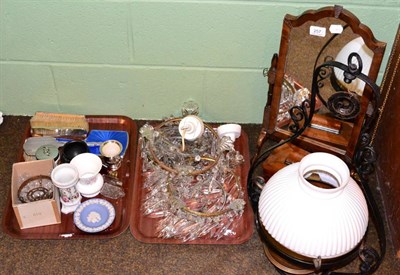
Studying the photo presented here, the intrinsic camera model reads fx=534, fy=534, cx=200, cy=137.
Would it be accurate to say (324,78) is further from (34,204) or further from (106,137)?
(34,204)

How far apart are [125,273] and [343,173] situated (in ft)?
2.05

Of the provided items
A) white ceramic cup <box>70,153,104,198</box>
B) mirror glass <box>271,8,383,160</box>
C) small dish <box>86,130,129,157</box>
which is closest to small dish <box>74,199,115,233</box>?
white ceramic cup <box>70,153,104,198</box>

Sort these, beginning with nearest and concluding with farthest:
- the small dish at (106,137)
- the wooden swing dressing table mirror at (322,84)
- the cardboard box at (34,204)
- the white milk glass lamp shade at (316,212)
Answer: the white milk glass lamp shade at (316,212), the wooden swing dressing table mirror at (322,84), the cardboard box at (34,204), the small dish at (106,137)

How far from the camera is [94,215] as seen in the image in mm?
1521

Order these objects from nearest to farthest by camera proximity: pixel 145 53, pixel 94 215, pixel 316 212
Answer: pixel 316 212, pixel 94 215, pixel 145 53

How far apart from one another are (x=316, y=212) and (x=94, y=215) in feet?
2.10

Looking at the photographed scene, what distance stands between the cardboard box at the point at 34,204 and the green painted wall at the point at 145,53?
342 mm

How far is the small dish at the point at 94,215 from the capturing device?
1490 millimetres

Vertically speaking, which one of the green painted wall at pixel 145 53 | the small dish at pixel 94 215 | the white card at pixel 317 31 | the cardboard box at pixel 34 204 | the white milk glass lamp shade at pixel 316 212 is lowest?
the small dish at pixel 94 215

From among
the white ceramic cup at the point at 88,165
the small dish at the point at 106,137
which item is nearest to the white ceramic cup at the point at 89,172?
the white ceramic cup at the point at 88,165

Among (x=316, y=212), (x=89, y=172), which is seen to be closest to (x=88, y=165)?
(x=89, y=172)

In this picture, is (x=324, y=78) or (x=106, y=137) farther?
(x=106, y=137)

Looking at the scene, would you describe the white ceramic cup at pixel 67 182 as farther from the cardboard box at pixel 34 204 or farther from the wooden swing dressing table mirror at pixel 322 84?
the wooden swing dressing table mirror at pixel 322 84

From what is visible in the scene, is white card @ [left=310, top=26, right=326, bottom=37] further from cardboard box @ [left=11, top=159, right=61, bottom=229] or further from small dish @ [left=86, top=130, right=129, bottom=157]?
cardboard box @ [left=11, top=159, right=61, bottom=229]
